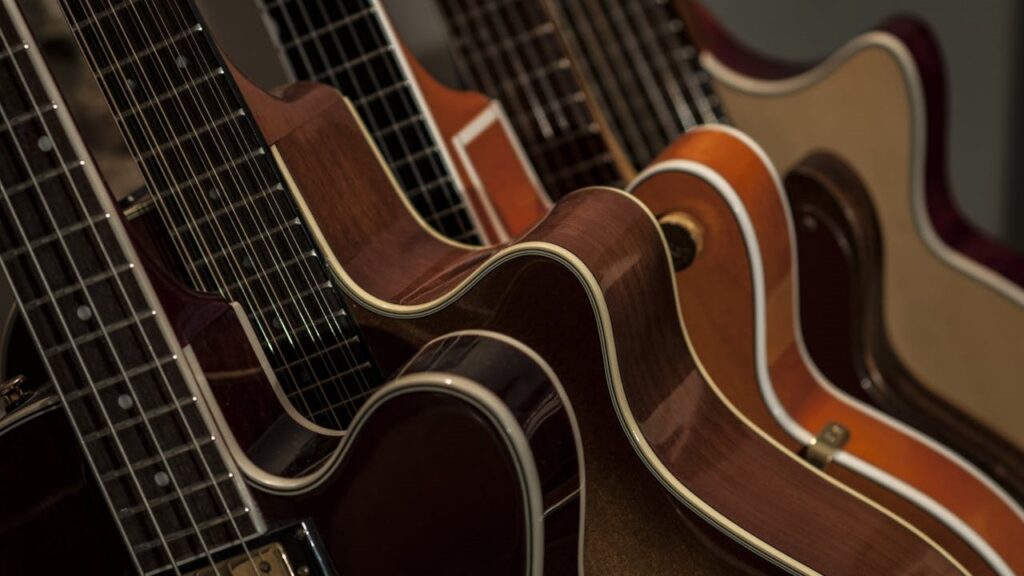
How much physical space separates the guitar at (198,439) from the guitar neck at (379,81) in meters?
0.28

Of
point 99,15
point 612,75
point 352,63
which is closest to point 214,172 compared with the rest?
point 99,15

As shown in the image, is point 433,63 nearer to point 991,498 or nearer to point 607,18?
point 607,18

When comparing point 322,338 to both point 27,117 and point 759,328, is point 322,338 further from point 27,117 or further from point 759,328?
point 759,328

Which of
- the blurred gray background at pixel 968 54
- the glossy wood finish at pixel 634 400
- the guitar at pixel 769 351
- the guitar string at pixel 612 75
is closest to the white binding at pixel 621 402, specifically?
the glossy wood finish at pixel 634 400

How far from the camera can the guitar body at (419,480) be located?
58 centimetres

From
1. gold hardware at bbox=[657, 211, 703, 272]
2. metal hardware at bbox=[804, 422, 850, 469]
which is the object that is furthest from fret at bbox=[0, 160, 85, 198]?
metal hardware at bbox=[804, 422, 850, 469]

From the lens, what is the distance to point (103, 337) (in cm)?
64

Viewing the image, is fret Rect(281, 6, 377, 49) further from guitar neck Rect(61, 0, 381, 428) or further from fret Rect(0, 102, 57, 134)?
fret Rect(0, 102, 57, 134)

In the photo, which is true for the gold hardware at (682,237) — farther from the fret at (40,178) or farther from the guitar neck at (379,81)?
the fret at (40,178)

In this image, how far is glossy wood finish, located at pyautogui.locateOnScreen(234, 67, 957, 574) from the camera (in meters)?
0.66

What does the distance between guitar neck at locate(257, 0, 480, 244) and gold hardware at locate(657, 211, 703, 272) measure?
6.7 inches

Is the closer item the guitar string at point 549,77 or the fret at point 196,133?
the fret at point 196,133

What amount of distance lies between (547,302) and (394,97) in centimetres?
31

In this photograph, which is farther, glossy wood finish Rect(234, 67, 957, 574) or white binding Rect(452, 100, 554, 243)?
white binding Rect(452, 100, 554, 243)
